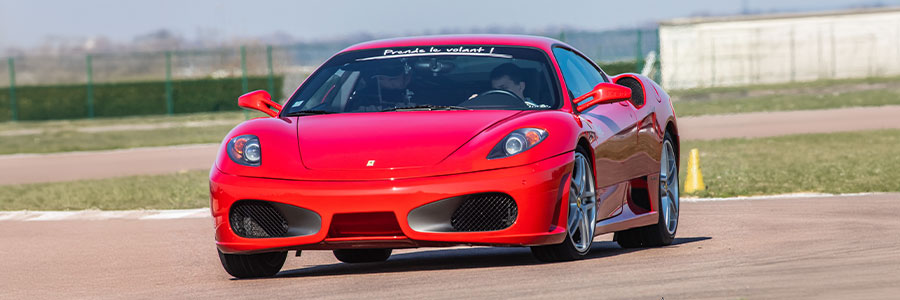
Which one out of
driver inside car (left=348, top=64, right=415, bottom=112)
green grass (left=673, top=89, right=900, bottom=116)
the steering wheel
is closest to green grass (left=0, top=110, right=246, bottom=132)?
green grass (left=673, top=89, right=900, bottom=116)

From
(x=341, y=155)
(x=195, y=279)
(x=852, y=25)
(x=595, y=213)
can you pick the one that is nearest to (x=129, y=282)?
(x=195, y=279)

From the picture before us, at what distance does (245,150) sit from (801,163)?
34.6ft

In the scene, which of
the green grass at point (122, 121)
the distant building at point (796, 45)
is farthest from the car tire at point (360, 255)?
the distant building at point (796, 45)

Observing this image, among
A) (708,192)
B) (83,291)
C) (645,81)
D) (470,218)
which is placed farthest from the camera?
(708,192)

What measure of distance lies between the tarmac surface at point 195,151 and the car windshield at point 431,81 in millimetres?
12194

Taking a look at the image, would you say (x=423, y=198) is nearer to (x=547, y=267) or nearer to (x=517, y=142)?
(x=517, y=142)

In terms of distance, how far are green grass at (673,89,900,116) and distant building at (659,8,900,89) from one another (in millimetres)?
12156

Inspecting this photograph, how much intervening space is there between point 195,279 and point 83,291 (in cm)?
65

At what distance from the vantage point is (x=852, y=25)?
5475 cm

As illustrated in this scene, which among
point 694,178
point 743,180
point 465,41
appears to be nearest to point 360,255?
point 465,41

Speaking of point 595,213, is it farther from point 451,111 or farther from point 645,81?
point 645,81

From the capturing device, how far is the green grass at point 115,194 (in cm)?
1535

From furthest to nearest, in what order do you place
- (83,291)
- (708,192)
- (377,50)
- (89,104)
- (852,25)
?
(852,25) < (89,104) < (708,192) < (377,50) < (83,291)

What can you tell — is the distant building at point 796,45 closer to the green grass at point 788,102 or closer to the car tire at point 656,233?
the green grass at point 788,102
